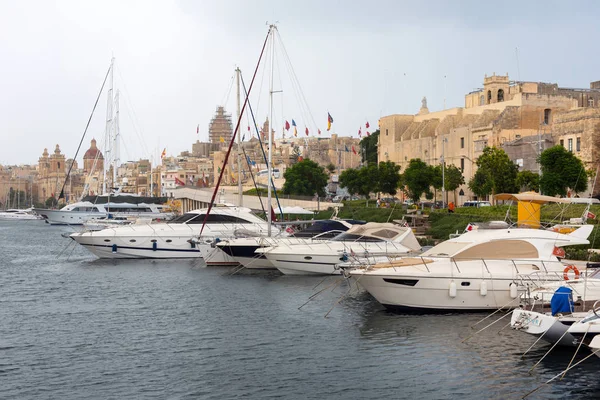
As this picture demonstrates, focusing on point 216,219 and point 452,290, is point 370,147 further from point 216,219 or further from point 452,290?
point 452,290

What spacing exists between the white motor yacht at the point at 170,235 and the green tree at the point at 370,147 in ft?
249

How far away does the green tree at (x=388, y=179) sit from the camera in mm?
82875

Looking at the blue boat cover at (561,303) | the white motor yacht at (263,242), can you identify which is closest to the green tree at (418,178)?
the white motor yacht at (263,242)

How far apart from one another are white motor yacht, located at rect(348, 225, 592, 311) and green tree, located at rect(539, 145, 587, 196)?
28463mm

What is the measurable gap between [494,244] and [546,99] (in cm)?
5510

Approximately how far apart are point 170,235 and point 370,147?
83.0 metres

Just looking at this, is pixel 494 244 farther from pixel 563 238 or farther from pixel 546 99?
pixel 546 99

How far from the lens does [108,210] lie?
8769 centimetres

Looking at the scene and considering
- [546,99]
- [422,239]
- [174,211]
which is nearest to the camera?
[422,239]

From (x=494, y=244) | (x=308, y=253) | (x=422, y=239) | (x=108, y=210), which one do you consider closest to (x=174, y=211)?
(x=108, y=210)

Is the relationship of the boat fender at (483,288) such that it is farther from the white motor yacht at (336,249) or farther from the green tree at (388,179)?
the green tree at (388,179)

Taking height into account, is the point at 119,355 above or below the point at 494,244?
below

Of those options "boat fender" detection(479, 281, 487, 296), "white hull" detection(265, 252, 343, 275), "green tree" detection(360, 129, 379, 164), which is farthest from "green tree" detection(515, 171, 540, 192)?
"green tree" detection(360, 129, 379, 164)

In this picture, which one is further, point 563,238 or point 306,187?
point 306,187
